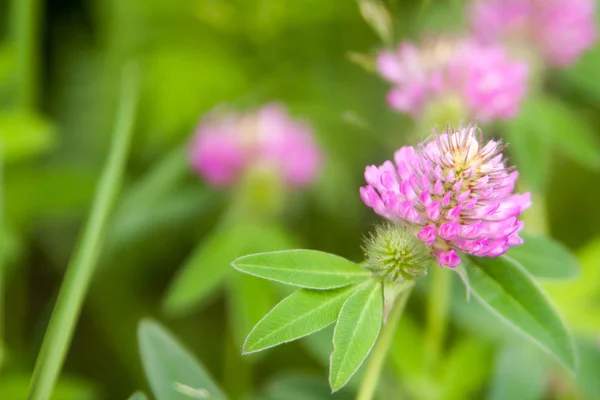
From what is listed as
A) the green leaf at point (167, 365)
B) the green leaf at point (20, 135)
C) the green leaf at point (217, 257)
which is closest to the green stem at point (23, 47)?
the green leaf at point (20, 135)

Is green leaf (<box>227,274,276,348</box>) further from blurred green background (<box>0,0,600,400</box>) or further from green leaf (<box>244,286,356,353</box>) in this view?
green leaf (<box>244,286,356,353</box>)

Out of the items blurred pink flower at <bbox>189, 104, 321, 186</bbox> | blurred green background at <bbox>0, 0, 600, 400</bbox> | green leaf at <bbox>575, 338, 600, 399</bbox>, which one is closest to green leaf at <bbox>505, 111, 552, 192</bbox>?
blurred green background at <bbox>0, 0, 600, 400</bbox>

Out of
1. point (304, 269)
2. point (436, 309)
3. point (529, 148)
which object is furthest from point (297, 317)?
point (529, 148)

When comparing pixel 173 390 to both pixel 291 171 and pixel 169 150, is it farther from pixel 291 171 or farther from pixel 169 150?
pixel 169 150

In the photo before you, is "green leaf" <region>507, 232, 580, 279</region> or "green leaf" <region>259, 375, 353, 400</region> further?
"green leaf" <region>259, 375, 353, 400</region>

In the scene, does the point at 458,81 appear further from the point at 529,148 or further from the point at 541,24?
the point at 541,24

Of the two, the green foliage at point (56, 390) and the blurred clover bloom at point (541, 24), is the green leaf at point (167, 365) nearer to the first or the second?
the green foliage at point (56, 390)

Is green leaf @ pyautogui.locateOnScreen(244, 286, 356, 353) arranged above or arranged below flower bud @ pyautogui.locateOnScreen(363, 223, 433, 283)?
below
